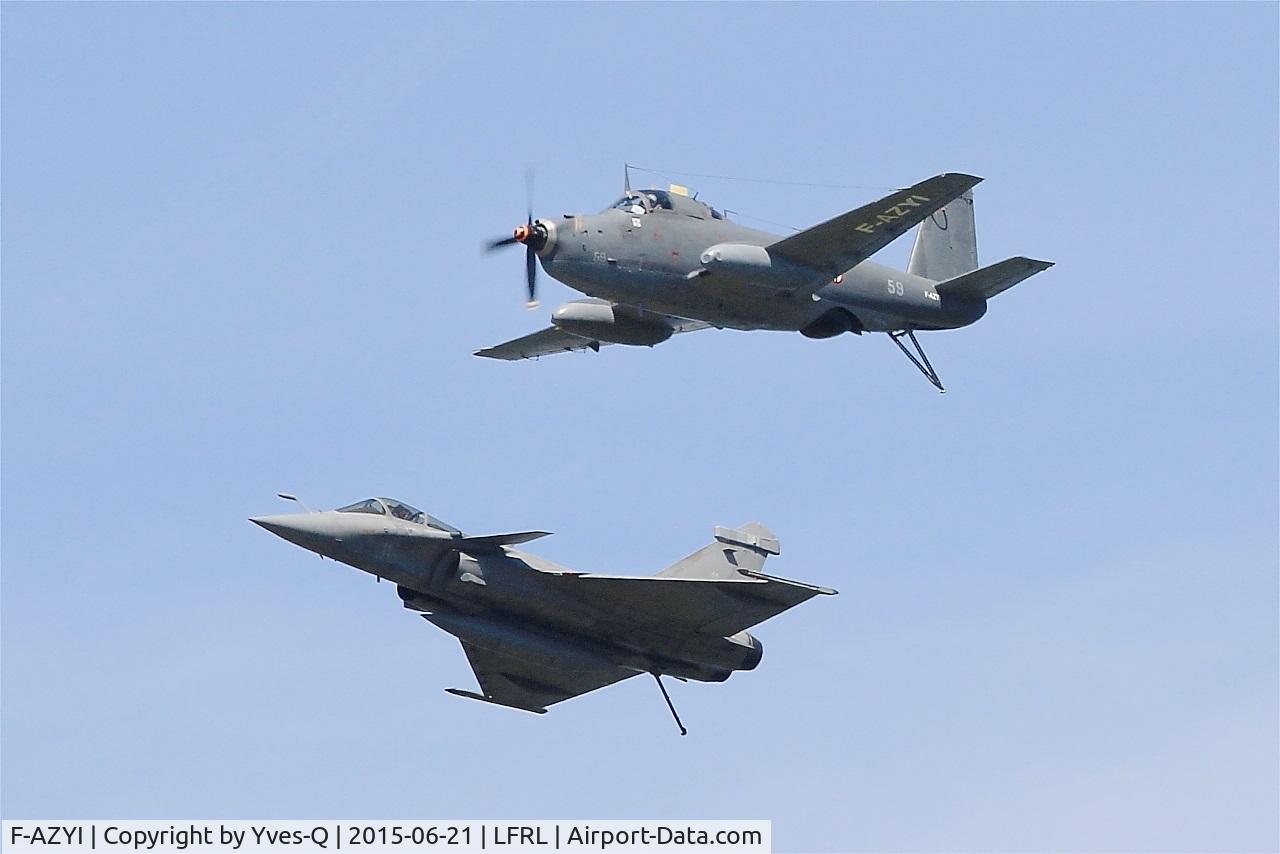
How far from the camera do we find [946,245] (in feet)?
209

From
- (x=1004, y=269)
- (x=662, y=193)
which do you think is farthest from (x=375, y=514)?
(x=1004, y=269)

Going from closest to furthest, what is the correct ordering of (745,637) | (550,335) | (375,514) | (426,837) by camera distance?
(426,837) < (375,514) < (745,637) < (550,335)

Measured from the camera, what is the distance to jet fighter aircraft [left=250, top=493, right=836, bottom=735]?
171 ft

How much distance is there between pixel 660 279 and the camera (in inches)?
2158

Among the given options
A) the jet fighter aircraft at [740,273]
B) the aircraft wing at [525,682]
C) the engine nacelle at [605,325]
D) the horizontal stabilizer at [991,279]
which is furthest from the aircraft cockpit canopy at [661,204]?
the aircraft wing at [525,682]

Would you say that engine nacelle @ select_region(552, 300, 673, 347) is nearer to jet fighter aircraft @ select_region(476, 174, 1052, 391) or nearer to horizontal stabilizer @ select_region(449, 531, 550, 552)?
jet fighter aircraft @ select_region(476, 174, 1052, 391)

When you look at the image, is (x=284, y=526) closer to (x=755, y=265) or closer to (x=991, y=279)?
(x=755, y=265)

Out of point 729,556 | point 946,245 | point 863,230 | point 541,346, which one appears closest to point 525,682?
point 729,556

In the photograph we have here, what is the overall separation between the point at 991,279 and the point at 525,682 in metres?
15.8

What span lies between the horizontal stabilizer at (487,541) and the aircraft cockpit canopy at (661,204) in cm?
868

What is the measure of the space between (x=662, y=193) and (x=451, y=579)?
10889 mm

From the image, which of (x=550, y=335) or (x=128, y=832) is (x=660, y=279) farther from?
(x=128, y=832)

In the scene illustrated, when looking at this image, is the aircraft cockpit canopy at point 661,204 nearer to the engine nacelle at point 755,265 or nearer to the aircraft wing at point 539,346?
the engine nacelle at point 755,265

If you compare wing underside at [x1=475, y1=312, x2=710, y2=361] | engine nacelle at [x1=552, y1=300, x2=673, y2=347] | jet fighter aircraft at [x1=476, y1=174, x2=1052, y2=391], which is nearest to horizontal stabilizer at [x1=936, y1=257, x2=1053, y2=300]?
jet fighter aircraft at [x1=476, y1=174, x2=1052, y2=391]
